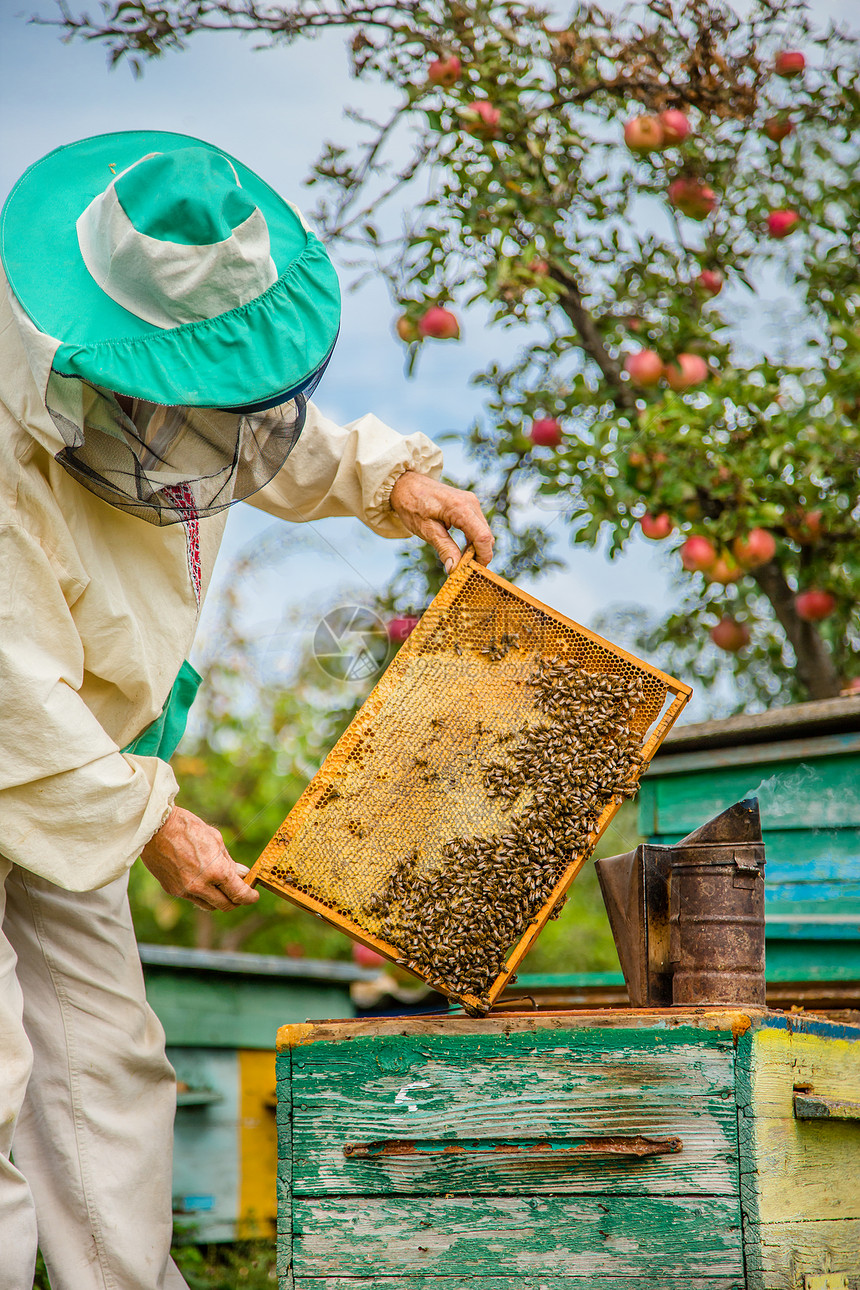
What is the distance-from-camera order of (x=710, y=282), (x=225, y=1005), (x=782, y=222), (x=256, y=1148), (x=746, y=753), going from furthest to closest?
1. (x=225, y=1005)
2. (x=256, y=1148)
3. (x=710, y=282)
4. (x=782, y=222)
5. (x=746, y=753)

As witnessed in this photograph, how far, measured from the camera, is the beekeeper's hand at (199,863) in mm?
2125

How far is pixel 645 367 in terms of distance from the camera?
3488 mm

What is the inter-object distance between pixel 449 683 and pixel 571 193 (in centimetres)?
210

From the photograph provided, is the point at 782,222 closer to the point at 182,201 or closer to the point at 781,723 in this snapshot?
the point at 781,723

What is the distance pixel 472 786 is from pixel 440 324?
1.83 metres

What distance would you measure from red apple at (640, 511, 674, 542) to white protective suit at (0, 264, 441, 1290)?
0.99m

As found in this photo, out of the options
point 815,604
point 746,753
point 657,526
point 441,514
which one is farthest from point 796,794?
point 441,514

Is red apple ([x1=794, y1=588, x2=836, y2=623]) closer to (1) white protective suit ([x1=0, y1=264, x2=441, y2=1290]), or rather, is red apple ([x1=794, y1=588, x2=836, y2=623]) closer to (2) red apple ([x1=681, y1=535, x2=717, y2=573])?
(2) red apple ([x1=681, y1=535, x2=717, y2=573])

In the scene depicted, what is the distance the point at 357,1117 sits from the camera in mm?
1942

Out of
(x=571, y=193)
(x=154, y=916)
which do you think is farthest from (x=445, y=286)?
(x=154, y=916)

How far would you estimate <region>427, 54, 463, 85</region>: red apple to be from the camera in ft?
10.8

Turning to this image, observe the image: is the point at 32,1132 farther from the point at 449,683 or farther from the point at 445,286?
the point at 445,286

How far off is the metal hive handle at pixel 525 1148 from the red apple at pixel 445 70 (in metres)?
2.89

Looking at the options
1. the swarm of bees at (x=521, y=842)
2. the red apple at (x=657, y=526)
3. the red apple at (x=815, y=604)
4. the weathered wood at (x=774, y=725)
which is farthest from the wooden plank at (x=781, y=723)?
the swarm of bees at (x=521, y=842)
